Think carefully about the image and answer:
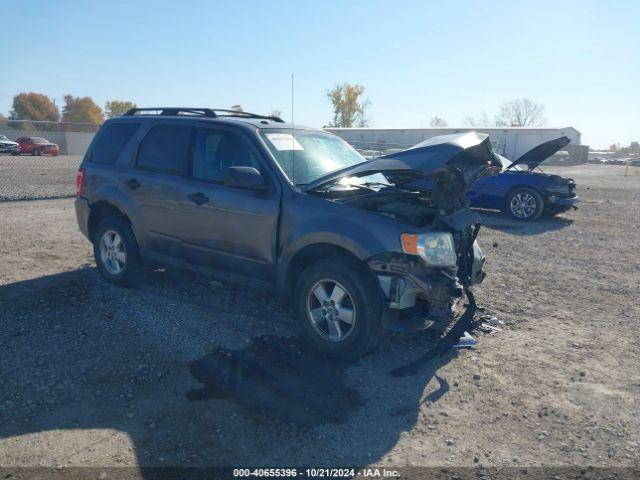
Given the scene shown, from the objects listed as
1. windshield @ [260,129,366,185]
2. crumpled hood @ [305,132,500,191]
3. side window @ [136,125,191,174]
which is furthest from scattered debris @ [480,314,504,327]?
side window @ [136,125,191,174]

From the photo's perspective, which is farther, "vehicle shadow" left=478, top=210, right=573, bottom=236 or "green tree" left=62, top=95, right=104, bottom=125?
"green tree" left=62, top=95, right=104, bottom=125

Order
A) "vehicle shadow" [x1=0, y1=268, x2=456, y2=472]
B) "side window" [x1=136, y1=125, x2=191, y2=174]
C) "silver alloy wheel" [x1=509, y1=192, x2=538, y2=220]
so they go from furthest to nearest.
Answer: "silver alloy wheel" [x1=509, y1=192, x2=538, y2=220] < "side window" [x1=136, y1=125, x2=191, y2=174] < "vehicle shadow" [x1=0, y1=268, x2=456, y2=472]

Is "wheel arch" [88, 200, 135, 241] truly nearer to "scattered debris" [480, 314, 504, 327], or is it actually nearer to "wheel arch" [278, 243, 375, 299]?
"wheel arch" [278, 243, 375, 299]

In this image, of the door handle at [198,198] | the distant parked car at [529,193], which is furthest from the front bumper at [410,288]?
the distant parked car at [529,193]

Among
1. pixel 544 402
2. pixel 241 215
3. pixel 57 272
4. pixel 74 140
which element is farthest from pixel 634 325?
pixel 74 140

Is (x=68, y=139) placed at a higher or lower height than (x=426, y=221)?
higher

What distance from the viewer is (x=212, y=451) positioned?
2.98m

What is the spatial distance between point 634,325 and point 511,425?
264 centimetres

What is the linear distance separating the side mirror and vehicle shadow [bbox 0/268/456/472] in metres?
1.38

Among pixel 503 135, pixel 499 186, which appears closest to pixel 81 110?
pixel 503 135

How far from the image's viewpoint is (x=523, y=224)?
11117mm

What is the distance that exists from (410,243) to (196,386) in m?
1.93

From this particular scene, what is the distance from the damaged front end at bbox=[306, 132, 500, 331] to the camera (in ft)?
12.7

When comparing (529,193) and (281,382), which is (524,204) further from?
(281,382)
